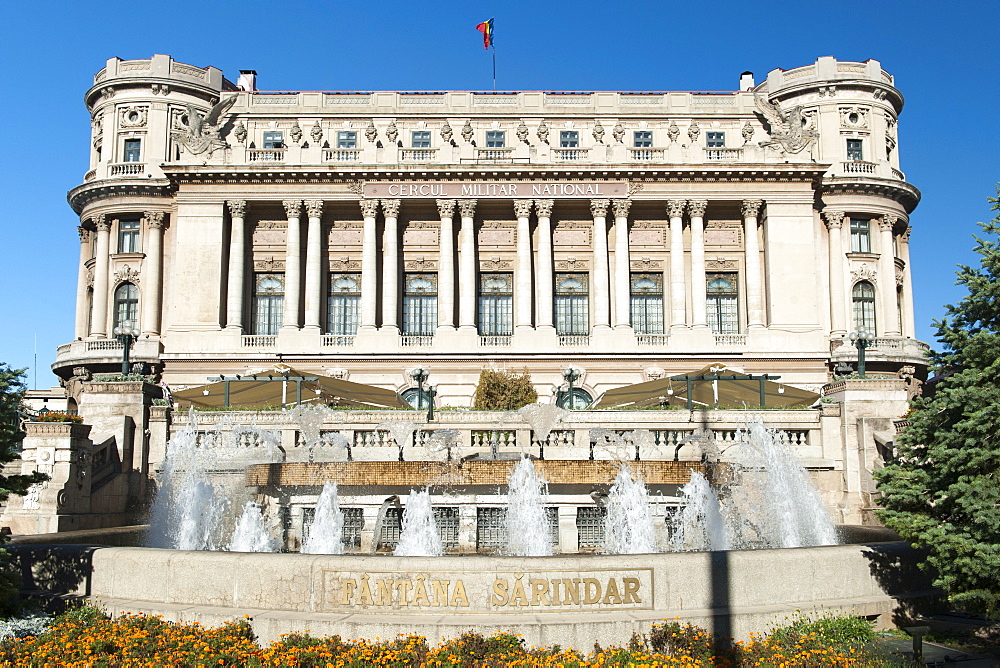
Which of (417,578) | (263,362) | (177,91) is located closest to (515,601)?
(417,578)

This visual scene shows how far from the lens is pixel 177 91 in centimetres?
5766

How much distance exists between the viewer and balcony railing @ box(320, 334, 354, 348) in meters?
48.9

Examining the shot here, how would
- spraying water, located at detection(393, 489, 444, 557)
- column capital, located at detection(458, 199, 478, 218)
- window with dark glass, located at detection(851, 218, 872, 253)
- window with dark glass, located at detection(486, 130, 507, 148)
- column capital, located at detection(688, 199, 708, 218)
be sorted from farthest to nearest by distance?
window with dark glass, located at detection(486, 130, 507, 148) < window with dark glass, located at detection(851, 218, 872, 253) < column capital, located at detection(688, 199, 708, 218) < column capital, located at detection(458, 199, 478, 218) < spraying water, located at detection(393, 489, 444, 557)

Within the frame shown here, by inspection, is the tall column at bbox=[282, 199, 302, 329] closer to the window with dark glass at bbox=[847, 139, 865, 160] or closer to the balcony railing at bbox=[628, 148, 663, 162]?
the balcony railing at bbox=[628, 148, 663, 162]

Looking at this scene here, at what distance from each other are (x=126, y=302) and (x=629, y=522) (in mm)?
43827

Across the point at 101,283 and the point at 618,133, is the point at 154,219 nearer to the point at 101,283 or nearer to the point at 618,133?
the point at 101,283

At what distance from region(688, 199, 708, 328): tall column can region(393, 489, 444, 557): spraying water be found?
111 feet

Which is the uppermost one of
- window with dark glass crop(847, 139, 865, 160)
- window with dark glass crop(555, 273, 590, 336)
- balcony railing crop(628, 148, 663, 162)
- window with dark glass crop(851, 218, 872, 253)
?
window with dark glass crop(847, 139, 865, 160)

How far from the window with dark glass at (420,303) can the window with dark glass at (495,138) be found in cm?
957

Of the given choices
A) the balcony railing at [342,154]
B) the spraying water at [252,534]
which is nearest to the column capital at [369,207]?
the balcony railing at [342,154]

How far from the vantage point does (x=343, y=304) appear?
171 ft

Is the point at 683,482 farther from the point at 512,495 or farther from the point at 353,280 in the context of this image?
the point at 353,280

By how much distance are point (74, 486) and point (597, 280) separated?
106 ft

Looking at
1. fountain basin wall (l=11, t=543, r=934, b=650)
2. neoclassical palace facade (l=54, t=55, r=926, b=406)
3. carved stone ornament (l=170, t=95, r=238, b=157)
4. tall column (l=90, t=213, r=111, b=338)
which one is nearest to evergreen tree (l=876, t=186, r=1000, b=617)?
fountain basin wall (l=11, t=543, r=934, b=650)
